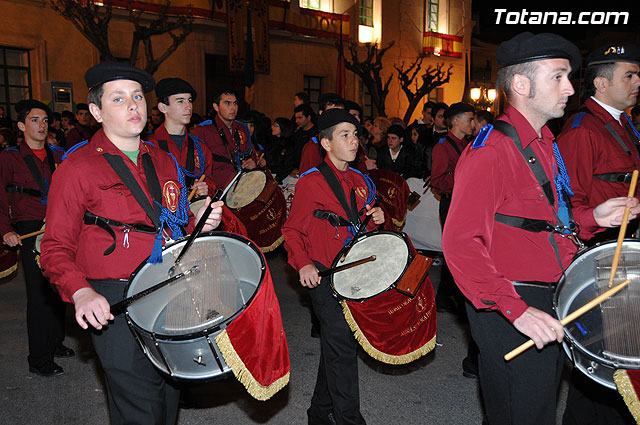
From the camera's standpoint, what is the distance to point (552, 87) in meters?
2.50

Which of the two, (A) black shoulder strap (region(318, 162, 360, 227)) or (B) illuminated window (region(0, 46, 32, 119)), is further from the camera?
(B) illuminated window (region(0, 46, 32, 119))

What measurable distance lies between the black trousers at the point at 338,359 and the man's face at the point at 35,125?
320 centimetres

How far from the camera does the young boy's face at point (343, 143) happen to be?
4.01 m

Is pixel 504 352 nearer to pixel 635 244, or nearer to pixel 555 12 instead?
pixel 635 244

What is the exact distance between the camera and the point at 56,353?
5.53 meters

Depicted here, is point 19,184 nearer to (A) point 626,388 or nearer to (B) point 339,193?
(B) point 339,193

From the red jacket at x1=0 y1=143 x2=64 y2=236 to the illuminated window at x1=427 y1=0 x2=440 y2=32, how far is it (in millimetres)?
27017

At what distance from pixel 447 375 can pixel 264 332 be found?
2.94 meters

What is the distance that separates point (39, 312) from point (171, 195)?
2898 mm

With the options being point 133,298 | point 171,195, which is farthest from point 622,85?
point 133,298

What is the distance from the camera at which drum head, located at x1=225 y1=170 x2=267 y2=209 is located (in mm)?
6531

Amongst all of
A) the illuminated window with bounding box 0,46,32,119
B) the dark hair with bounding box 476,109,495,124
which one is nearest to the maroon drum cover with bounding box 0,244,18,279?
the dark hair with bounding box 476,109,495,124

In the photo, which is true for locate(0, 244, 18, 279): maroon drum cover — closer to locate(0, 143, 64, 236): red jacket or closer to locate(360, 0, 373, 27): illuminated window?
locate(0, 143, 64, 236): red jacket

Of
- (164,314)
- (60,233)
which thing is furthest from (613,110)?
(60,233)
